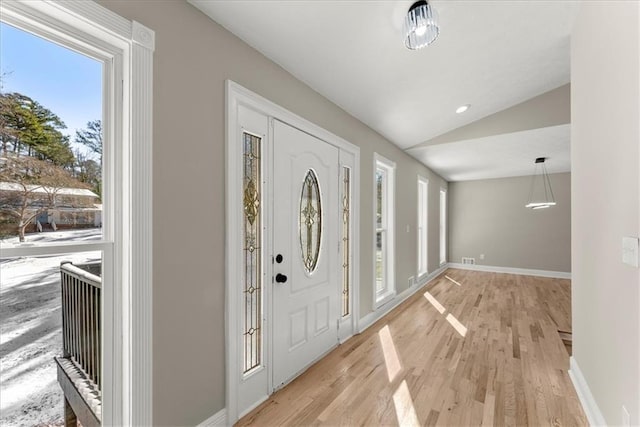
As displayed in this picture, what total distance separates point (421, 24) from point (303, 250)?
1849 millimetres

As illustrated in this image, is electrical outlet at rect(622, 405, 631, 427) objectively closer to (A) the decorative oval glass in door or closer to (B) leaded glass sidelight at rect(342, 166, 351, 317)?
(A) the decorative oval glass in door

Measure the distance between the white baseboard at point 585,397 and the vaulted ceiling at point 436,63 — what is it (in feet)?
8.66

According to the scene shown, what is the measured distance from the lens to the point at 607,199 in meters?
1.60

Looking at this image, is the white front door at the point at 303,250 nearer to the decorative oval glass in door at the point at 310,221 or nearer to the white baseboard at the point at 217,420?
the decorative oval glass in door at the point at 310,221


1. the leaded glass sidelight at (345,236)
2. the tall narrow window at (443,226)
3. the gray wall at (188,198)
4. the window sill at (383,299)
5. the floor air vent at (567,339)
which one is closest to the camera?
the gray wall at (188,198)

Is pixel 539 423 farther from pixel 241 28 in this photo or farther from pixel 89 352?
pixel 241 28

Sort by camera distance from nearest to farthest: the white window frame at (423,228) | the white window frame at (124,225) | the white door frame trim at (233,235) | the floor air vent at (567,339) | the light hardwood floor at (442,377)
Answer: the white window frame at (124,225)
the white door frame trim at (233,235)
the light hardwood floor at (442,377)
the floor air vent at (567,339)
the white window frame at (423,228)

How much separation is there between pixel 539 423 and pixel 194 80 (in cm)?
300

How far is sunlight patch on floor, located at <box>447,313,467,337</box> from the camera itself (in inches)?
134

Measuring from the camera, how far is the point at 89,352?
134 centimetres

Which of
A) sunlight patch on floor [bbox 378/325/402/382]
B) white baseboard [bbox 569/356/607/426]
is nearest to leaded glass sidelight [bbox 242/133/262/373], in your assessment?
sunlight patch on floor [bbox 378/325/402/382]

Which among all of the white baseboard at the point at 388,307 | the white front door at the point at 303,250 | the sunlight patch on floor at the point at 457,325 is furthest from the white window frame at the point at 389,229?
the white front door at the point at 303,250

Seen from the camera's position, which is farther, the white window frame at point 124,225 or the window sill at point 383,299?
the window sill at point 383,299

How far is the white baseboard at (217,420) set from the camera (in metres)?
1.69
